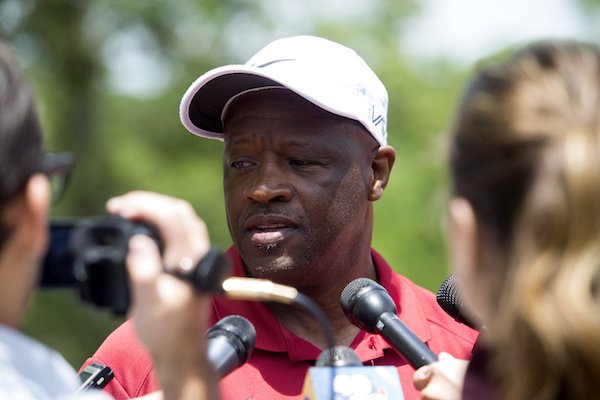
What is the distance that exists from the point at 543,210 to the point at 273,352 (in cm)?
177

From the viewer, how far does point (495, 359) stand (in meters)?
2.33

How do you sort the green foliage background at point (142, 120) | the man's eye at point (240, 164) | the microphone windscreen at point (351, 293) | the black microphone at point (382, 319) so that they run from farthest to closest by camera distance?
the green foliage background at point (142, 120), the man's eye at point (240, 164), the microphone windscreen at point (351, 293), the black microphone at point (382, 319)

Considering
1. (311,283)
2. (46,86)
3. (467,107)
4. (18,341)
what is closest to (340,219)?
(311,283)

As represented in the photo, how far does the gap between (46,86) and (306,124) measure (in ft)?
68.8

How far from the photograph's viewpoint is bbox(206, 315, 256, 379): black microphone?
282 centimetres

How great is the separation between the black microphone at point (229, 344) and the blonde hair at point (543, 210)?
0.74 meters

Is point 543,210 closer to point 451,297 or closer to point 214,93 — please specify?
point 451,297

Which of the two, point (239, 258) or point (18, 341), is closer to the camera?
point (18, 341)

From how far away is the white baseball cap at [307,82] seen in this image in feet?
12.9

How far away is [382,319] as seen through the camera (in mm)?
3199

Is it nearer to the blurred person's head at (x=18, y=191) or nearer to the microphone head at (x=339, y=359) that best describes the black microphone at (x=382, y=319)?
the microphone head at (x=339, y=359)

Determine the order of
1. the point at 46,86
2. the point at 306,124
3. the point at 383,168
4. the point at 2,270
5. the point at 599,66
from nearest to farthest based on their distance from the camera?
1. the point at 2,270
2. the point at 599,66
3. the point at 306,124
4. the point at 383,168
5. the point at 46,86

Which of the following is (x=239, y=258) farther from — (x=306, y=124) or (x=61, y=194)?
(x=61, y=194)

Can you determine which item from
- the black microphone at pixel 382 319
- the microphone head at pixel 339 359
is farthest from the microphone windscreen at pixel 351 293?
the microphone head at pixel 339 359
